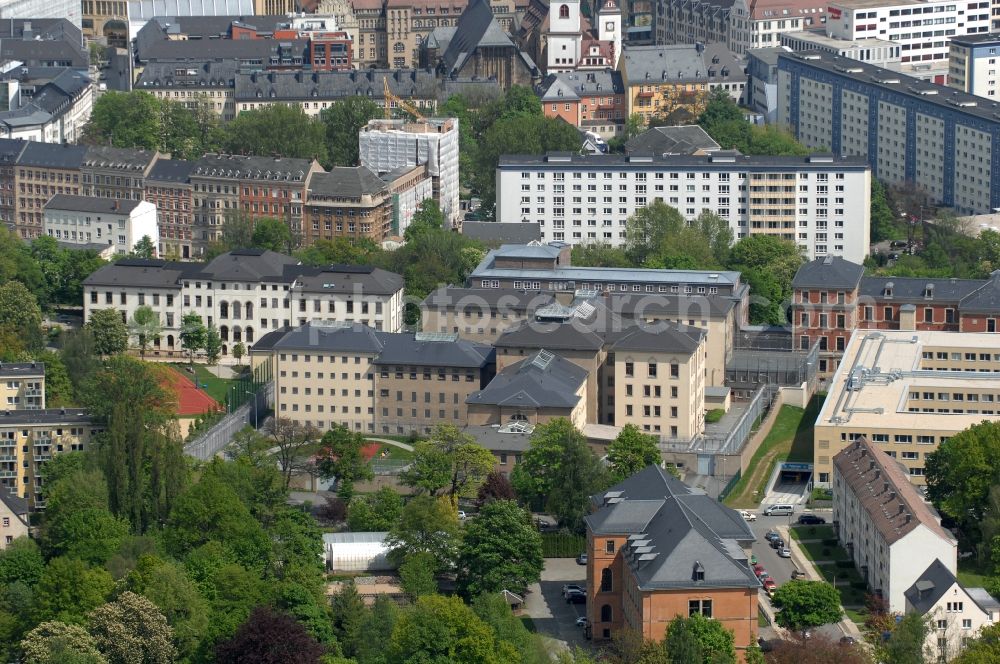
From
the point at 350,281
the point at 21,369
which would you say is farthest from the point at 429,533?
the point at 350,281

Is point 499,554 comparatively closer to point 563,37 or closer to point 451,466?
point 451,466

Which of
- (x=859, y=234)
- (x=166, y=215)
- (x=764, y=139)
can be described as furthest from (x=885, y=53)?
(x=166, y=215)

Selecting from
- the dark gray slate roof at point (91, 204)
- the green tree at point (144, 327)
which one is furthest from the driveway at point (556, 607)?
the dark gray slate roof at point (91, 204)

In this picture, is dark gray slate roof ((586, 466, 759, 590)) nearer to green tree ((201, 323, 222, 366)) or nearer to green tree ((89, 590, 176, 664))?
green tree ((89, 590, 176, 664))

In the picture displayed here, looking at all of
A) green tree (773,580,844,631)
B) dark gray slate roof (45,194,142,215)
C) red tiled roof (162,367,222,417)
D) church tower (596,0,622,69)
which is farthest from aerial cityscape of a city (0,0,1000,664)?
dark gray slate roof (45,194,142,215)

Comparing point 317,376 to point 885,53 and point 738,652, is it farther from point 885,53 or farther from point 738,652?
point 885,53
